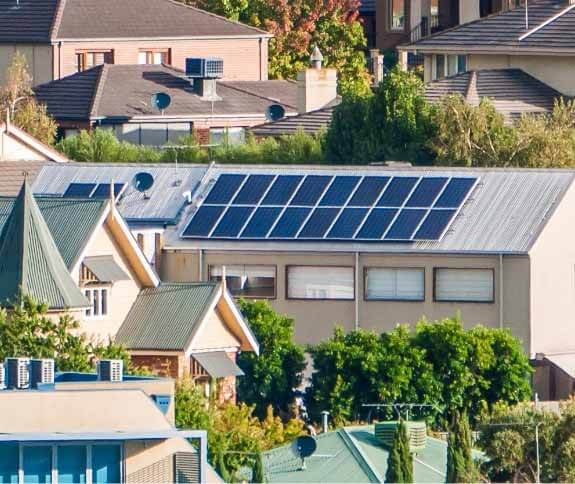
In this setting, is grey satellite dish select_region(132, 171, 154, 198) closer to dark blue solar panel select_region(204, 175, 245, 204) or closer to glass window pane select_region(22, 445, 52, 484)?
dark blue solar panel select_region(204, 175, 245, 204)

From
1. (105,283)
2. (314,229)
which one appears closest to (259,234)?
(314,229)

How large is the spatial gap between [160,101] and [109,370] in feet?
133

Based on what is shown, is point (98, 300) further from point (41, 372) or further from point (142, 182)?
point (41, 372)

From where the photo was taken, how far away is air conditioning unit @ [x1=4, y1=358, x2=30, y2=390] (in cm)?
3909

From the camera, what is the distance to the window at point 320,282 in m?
56.2

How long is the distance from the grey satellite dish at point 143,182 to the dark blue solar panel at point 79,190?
768 millimetres

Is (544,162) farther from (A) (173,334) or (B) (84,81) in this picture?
(B) (84,81)

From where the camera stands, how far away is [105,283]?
50.7 m

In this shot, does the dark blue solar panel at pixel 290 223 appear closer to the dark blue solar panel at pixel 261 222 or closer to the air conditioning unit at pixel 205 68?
the dark blue solar panel at pixel 261 222

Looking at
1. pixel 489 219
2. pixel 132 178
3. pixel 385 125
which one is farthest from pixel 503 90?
pixel 489 219

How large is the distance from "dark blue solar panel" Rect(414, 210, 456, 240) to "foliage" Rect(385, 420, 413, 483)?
47.3ft

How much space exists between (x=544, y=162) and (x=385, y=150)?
4516 mm

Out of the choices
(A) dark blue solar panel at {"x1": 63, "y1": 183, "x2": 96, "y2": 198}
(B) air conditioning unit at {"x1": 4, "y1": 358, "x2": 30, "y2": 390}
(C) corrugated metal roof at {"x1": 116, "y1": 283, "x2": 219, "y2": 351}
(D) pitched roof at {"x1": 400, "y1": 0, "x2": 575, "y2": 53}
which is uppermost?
(D) pitched roof at {"x1": 400, "y1": 0, "x2": 575, "y2": 53}

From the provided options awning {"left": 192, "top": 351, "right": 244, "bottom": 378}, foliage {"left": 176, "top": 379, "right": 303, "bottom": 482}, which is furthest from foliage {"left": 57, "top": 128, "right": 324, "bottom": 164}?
foliage {"left": 176, "top": 379, "right": 303, "bottom": 482}
